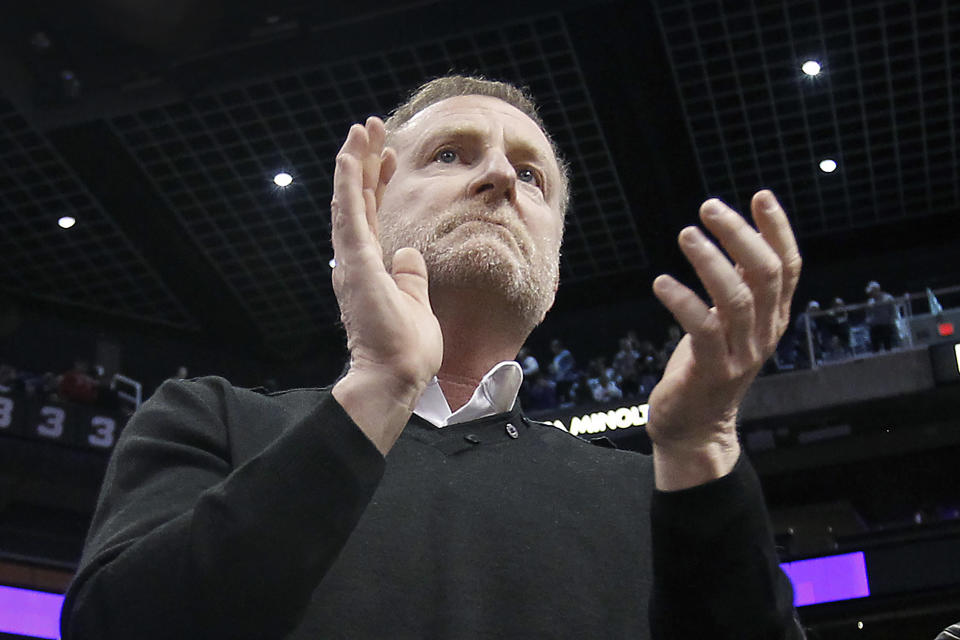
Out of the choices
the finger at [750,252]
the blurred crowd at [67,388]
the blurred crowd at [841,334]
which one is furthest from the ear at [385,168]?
the blurred crowd at [67,388]

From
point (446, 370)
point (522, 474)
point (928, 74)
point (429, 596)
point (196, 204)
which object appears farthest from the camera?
point (196, 204)

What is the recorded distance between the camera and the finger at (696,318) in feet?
4.28

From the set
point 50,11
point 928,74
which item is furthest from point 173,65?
point 928,74

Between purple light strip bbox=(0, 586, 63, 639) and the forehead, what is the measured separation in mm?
6805

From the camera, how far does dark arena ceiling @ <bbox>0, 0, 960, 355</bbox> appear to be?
14250mm

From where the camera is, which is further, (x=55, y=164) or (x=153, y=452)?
(x=55, y=164)

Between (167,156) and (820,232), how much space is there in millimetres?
8789

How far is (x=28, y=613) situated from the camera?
8500 mm

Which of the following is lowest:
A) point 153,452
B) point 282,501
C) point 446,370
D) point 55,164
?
point 282,501

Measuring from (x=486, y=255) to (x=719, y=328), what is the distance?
72 cm

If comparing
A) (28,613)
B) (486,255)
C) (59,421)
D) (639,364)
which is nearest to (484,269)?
(486,255)

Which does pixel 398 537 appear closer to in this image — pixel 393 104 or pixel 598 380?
pixel 393 104

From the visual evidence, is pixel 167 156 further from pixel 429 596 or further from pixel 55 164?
pixel 429 596

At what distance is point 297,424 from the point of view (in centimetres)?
135
